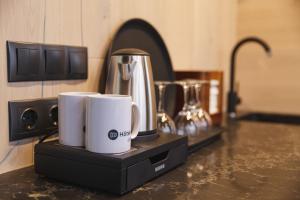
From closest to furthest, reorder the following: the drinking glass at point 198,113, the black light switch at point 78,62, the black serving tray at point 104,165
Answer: the black serving tray at point 104,165
the black light switch at point 78,62
the drinking glass at point 198,113

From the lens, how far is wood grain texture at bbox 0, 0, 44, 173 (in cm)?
75

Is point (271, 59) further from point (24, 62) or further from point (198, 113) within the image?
point (24, 62)

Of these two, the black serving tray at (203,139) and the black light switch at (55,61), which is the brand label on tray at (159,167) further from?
the black light switch at (55,61)

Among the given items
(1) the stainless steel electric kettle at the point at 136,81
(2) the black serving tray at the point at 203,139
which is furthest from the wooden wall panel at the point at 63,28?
(2) the black serving tray at the point at 203,139

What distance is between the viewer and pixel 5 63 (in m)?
0.76

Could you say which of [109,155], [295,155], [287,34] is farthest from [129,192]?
[287,34]

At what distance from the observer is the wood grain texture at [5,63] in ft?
2.47

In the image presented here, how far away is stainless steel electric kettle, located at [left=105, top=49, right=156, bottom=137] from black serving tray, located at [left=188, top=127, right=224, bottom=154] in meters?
0.21

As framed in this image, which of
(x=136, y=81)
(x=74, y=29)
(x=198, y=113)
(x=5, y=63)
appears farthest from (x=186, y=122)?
(x=5, y=63)

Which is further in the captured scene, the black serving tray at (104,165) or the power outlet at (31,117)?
the power outlet at (31,117)

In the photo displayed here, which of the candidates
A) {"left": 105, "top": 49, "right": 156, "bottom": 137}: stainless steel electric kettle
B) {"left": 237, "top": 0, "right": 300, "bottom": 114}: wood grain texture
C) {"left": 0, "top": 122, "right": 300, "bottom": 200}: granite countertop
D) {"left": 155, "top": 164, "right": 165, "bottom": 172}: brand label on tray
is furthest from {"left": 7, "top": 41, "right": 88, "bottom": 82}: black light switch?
{"left": 237, "top": 0, "right": 300, "bottom": 114}: wood grain texture

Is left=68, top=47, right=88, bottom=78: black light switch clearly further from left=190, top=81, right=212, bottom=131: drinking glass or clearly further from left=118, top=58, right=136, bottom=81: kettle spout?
left=190, top=81, right=212, bottom=131: drinking glass

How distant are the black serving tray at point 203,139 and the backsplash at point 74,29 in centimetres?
33

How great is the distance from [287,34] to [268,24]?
4.9 inches
